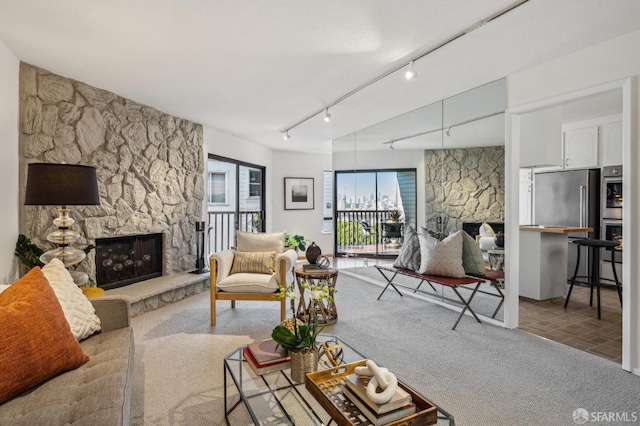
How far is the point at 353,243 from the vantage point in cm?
623

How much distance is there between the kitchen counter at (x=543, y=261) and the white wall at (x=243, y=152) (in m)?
4.47

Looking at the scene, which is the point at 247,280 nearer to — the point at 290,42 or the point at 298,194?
the point at 290,42

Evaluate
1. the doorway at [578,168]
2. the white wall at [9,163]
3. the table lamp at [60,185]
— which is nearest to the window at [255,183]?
the white wall at [9,163]

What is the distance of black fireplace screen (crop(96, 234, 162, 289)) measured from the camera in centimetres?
395

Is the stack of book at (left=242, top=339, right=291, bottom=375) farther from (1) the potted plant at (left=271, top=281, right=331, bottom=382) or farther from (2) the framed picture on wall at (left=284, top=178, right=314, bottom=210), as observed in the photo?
(2) the framed picture on wall at (left=284, top=178, right=314, bottom=210)

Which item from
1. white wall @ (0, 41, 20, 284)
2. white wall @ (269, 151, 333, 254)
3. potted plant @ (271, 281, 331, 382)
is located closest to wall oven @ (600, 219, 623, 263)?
white wall @ (269, 151, 333, 254)

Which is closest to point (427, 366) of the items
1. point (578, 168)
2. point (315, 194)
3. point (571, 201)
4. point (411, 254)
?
point (411, 254)

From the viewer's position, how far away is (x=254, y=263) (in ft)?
12.3

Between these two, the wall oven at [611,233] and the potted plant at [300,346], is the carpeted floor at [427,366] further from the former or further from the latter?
the wall oven at [611,233]

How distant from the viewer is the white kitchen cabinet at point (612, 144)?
4805 mm

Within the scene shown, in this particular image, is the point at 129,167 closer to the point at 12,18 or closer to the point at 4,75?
the point at 4,75

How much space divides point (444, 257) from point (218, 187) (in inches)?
170

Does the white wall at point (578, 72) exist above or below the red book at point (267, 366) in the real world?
above

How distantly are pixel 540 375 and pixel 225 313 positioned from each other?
9.61 feet
